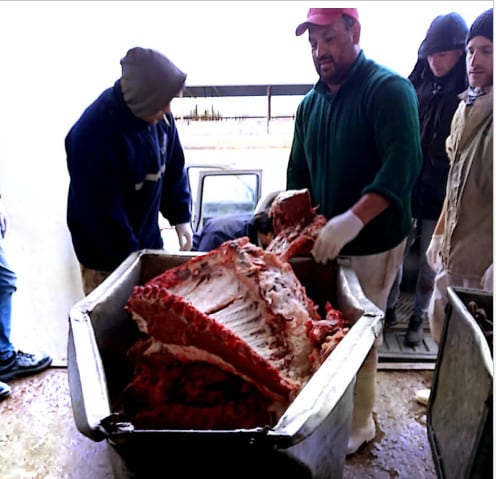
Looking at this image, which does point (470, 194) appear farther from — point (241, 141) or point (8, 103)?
point (8, 103)

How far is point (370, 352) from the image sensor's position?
1314 mm

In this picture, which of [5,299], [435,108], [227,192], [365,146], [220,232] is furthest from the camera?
[227,192]

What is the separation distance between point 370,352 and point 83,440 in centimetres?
86

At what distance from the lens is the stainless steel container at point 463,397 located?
2.76ft

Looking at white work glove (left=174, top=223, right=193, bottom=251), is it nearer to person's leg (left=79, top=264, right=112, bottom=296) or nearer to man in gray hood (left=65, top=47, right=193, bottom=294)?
man in gray hood (left=65, top=47, right=193, bottom=294)

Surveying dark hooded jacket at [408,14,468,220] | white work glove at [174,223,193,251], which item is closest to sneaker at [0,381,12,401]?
white work glove at [174,223,193,251]

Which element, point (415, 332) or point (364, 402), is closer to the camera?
point (364, 402)

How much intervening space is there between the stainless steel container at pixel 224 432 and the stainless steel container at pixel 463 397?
0.19 m

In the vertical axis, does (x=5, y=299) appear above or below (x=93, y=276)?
below

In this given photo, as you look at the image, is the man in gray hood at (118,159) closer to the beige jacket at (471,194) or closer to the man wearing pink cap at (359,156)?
the man wearing pink cap at (359,156)

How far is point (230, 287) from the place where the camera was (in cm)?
112

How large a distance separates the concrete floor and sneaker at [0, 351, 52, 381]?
58 mm

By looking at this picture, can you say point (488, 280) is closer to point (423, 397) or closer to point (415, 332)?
→ point (423, 397)

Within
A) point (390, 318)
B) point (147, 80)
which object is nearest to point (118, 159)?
point (147, 80)
